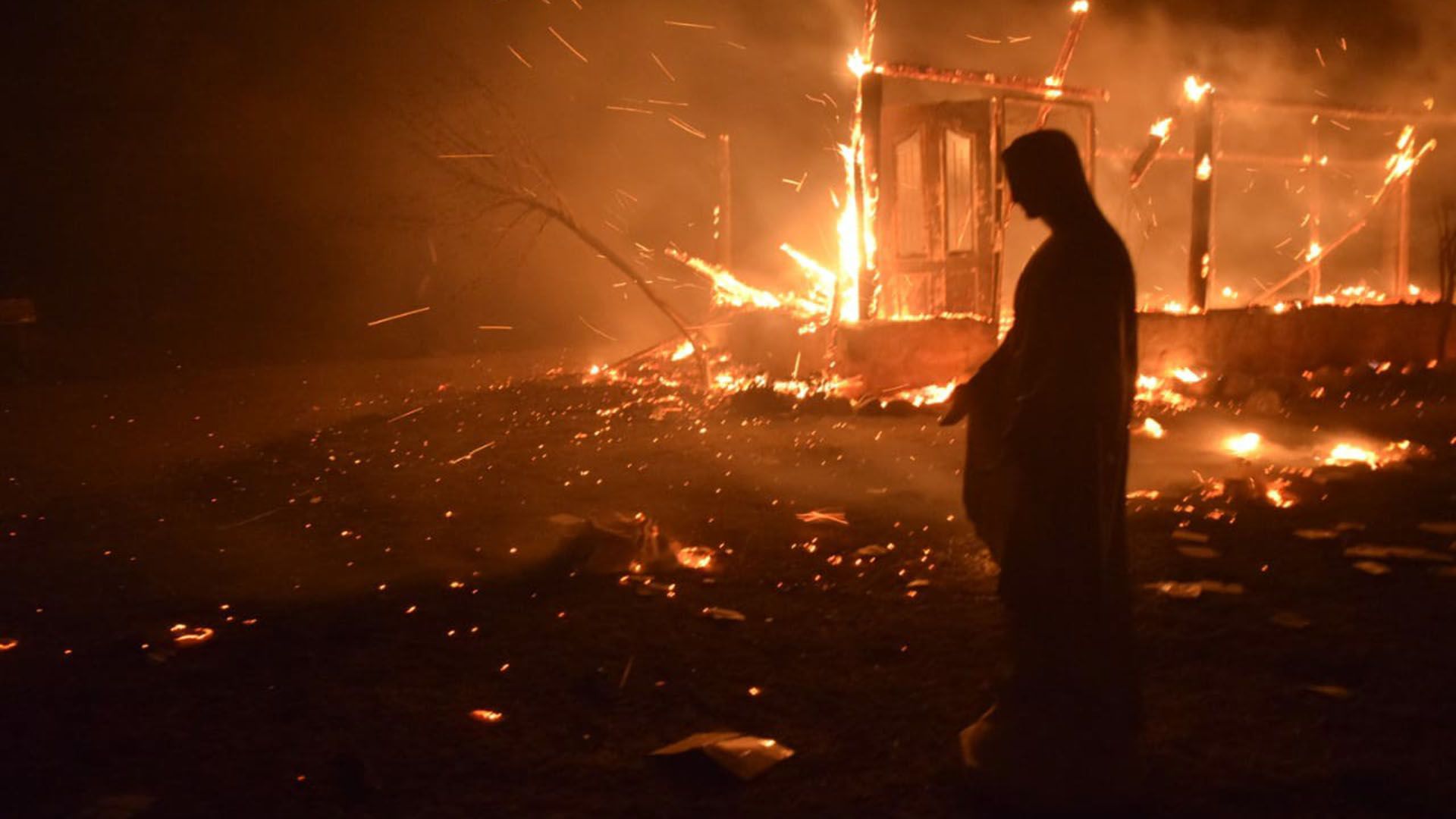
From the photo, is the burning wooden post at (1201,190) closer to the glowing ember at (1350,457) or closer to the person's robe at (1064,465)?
Result: the glowing ember at (1350,457)

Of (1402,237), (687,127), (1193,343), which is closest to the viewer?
(1193,343)

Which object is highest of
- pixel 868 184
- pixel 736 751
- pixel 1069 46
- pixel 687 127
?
pixel 687 127

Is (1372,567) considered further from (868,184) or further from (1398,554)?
(868,184)

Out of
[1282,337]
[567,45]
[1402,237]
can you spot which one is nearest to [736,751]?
[1282,337]

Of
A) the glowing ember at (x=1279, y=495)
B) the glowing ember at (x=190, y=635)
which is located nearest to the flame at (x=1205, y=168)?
the glowing ember at (x=1279, y=495)

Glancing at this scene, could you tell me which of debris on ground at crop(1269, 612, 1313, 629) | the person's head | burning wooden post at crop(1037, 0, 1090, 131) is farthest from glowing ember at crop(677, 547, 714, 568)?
burning wooden post at crop(1037, 0, 1090, 131)

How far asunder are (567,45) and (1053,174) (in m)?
19.1

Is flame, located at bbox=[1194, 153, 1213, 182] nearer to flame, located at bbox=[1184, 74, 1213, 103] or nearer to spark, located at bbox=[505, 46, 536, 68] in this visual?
flame, located at bbox=[1184, 74, 1213, 103]

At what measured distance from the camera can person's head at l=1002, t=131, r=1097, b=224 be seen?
2736 millimetres

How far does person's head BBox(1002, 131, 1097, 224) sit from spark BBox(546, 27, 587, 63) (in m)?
18.9

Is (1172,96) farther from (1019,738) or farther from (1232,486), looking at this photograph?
(1019,738)

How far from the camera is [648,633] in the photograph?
3.93 m

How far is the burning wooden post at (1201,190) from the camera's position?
33.3 ft

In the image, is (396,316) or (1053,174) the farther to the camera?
(396,316)
